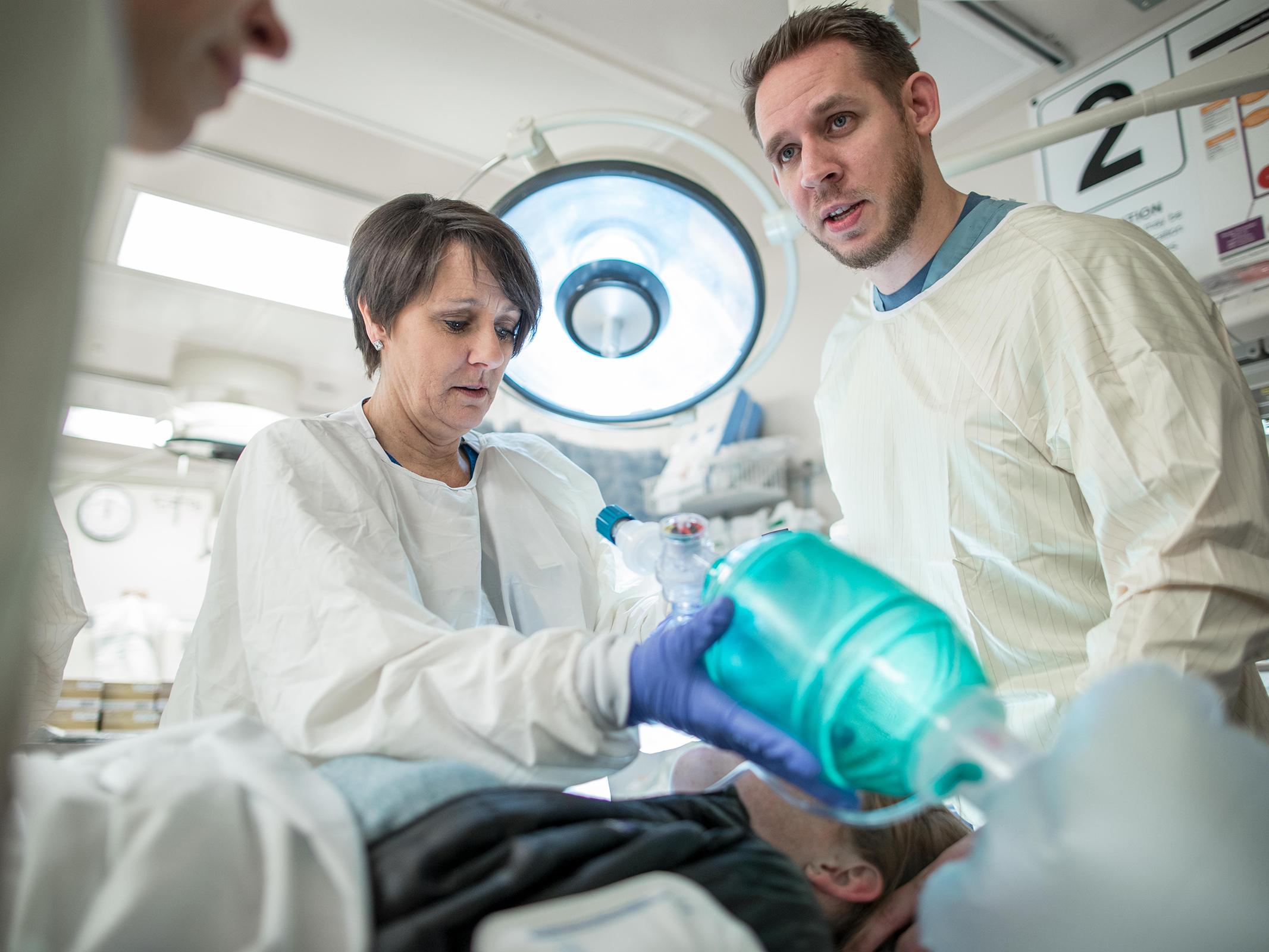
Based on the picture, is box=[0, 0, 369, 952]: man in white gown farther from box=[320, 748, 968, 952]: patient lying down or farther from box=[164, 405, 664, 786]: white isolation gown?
box=[164, 405, 664, 786]: white isolation gown

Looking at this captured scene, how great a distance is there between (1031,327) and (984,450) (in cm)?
20

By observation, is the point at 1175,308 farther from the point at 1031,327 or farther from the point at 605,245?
the point at 605,245

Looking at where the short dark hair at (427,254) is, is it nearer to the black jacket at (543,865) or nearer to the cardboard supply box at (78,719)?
the black jacket at (543,865)

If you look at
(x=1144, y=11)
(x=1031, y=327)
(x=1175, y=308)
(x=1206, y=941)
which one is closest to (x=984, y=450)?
(x=1031, y=327)

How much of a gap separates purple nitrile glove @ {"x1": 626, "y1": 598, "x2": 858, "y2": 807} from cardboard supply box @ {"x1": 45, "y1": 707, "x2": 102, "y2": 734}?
2869 mm

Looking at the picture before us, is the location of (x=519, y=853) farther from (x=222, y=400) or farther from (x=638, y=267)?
(x=222, y=400)

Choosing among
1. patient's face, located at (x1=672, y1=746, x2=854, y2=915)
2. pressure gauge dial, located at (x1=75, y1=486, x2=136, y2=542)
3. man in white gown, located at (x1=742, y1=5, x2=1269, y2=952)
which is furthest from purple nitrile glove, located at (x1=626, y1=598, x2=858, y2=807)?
pressure gauge dial, located at (x1=75, y1=486, x2=136, y2=542)

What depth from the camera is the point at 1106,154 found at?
2188mm

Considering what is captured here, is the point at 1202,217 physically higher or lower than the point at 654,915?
higher

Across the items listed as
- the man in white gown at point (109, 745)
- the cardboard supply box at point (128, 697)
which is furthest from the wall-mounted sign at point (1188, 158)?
the cardboard supply box at point (128, 697)

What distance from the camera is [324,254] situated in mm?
2936

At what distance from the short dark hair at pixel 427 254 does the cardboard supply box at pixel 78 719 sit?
238 centimetres

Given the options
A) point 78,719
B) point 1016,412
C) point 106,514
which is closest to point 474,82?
point 1016,412

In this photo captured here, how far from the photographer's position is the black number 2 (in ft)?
7.02
